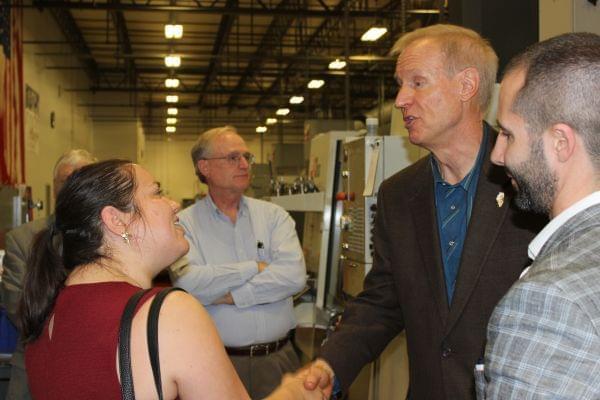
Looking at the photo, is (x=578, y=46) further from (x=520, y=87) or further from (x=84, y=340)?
(x=84, y=340)

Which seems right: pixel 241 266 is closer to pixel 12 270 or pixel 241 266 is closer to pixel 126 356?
pixel 12 270

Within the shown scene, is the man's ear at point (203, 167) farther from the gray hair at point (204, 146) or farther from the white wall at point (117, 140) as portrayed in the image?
the white wall at point (117, 140)

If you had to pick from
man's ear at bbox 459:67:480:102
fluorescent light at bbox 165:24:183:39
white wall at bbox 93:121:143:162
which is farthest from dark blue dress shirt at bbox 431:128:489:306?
white wall at bbox 93:121:143:162

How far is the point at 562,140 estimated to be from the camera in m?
1.17

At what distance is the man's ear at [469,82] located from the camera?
2096 millimetres

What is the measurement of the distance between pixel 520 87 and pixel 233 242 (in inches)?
87.3

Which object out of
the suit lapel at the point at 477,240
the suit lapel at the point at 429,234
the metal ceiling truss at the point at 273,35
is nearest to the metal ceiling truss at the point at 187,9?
the metal ceiling truss at the point at 273,35

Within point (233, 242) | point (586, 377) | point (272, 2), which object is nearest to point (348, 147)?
point (233, 242)

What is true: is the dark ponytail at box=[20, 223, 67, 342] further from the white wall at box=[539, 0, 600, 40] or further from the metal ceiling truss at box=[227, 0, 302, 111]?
the metal ceiling truss at box=[227, 0, 302, 111]

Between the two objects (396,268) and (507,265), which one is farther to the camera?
(396,268)

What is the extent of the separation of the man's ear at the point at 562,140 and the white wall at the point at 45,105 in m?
10.7

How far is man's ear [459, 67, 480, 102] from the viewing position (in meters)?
2.10

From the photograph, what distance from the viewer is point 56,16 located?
43.7 feet

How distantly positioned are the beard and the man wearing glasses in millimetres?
1954
